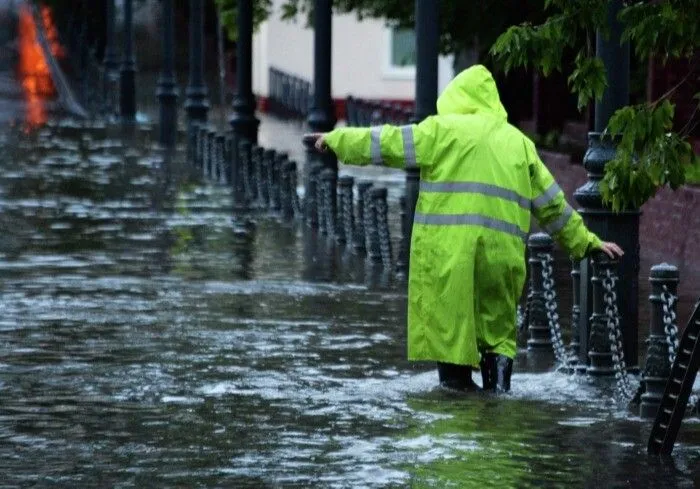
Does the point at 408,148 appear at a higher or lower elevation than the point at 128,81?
higher

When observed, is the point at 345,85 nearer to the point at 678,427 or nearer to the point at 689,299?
the point at 689,299

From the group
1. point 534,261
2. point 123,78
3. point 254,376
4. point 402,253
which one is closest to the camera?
point 254,376

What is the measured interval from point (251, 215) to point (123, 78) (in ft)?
73.7

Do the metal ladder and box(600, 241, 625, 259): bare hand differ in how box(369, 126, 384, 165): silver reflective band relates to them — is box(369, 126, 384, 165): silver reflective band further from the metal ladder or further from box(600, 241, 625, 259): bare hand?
the metal ladder

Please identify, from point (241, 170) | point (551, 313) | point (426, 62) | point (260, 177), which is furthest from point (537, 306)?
point (241, 170)

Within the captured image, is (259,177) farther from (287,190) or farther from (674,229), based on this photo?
(674,229)

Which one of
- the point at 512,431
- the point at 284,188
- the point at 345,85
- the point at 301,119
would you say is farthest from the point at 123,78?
the point at 512,431

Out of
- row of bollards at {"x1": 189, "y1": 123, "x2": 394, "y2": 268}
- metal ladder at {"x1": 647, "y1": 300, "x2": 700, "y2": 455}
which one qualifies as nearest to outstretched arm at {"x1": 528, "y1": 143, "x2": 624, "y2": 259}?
metal ladder at {"x1": 647, "y1": 300, "x2": 700, "y2": 455}

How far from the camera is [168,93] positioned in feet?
133

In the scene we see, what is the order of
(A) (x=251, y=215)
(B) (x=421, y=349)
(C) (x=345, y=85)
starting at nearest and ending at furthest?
(B) (x=421, y=349), (A) (x=251, y=215), (C) (x=345, y=85)

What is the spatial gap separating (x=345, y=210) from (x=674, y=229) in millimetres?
3214

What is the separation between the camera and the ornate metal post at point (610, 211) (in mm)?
12406

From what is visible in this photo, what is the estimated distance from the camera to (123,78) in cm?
4744

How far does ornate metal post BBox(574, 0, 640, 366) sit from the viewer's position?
12406mm
